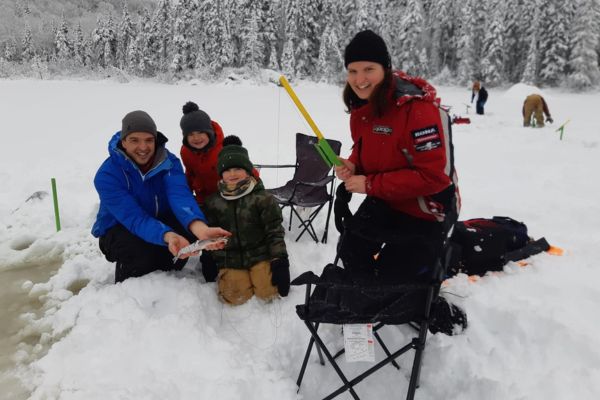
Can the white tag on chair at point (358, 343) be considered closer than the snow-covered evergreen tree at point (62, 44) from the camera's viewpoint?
Yes

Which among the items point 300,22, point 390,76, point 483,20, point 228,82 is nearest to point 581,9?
point 483,20

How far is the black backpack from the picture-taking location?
3.03m

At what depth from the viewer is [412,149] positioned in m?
2.05

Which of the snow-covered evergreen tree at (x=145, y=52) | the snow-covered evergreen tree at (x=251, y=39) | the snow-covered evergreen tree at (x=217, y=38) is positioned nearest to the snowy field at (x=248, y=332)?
the snow-covered evergreen tree at (x=251, y=39)

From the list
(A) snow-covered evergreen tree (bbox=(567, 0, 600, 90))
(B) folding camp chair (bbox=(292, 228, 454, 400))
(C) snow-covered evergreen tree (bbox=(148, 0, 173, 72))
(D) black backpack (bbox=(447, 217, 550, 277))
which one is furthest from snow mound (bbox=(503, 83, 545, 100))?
(C) snow-covered evergreen tree (bbox=(148, 0, 173, 72))

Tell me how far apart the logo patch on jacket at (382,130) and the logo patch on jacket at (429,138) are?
0.60 ft

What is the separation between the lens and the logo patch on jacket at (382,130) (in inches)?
84.6

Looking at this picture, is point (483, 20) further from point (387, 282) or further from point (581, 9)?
point (387, 282)

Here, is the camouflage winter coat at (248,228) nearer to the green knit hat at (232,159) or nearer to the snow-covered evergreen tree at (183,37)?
the green knit hat at (232,159)

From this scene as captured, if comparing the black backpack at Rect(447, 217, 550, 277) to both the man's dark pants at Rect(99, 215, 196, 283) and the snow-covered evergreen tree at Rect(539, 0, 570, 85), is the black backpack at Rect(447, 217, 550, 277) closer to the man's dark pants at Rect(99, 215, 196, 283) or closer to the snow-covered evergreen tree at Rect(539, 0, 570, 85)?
the man's dark pants at Rect(99, 215, 196, 283)

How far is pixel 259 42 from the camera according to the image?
3838 cm

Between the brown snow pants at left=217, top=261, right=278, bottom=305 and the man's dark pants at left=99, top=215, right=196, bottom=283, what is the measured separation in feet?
1.80

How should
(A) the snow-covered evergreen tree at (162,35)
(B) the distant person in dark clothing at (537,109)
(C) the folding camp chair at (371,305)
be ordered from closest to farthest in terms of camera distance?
(C) the folding camp chair at (371,305), (B) the distant person in dark clothing at (537,109), (A) the snow-covered evergreen tree at (162,35)

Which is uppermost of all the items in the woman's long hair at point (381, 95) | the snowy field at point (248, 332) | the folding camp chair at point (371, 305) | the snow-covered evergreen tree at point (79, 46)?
the snow-covered evergreen tree at point (79, 46)
